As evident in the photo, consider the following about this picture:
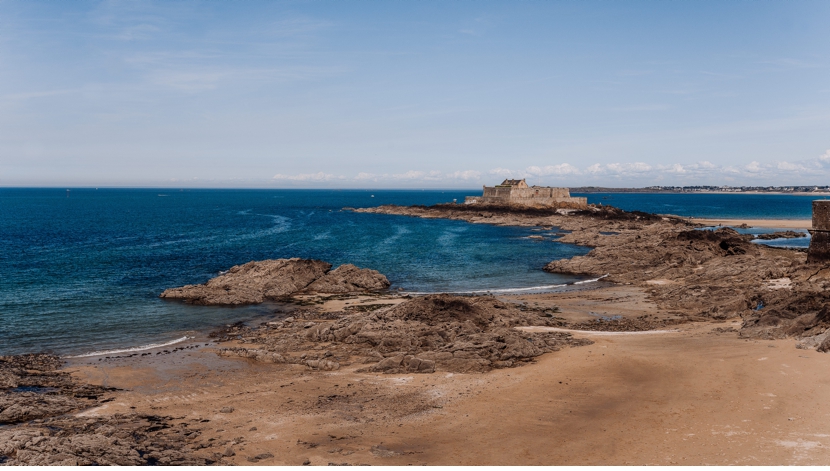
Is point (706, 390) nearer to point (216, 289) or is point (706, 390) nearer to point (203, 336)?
point (203, 336)

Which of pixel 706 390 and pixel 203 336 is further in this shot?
pixel 203 336

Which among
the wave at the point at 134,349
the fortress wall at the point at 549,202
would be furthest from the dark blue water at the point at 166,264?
the fortress wall at the point at 549,202

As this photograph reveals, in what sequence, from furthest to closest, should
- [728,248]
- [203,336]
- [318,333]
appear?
1. [728,248]
2. [203,336]
3. [318,333]

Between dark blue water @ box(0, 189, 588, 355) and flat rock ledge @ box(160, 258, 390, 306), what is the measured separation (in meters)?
1.57

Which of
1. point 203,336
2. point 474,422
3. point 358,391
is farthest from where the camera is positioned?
point 203,336

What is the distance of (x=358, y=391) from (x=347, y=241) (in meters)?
52.7

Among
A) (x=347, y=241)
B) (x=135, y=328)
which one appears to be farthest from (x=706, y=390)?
(x=347, y=241)

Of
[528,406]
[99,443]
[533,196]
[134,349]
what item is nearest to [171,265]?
[134,349]

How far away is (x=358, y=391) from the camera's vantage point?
16.9m

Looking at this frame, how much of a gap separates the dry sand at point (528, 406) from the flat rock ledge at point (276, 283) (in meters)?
11.5

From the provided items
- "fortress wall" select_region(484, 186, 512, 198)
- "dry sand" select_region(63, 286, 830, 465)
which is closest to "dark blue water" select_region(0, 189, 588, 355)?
"dry sand" select_region(63, 286, 830, 465)

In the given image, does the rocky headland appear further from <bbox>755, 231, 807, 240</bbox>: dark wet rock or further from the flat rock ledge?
the flat rock ledge

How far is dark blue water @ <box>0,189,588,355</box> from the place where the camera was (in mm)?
26984

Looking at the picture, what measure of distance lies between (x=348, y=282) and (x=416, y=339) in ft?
54.9
